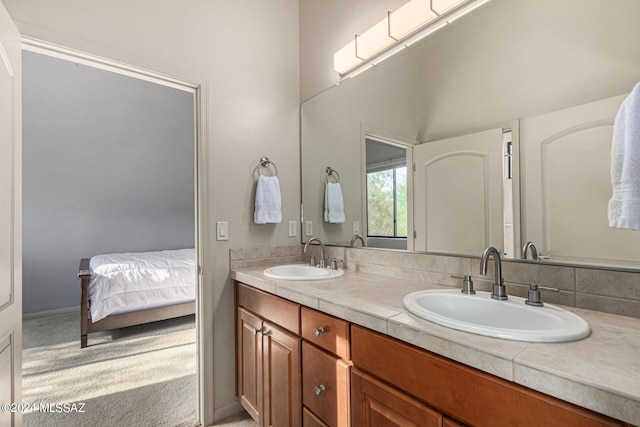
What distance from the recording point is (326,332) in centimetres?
123

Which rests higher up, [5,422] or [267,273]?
[267,273]

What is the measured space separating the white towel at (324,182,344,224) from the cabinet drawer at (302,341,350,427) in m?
0.93

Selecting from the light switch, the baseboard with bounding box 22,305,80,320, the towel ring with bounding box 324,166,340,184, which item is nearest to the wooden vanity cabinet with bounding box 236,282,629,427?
the light switch

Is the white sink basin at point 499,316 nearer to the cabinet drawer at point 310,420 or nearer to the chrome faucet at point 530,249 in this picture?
the chrome faucet at point 530,249

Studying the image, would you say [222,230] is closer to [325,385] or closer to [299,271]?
[299,271]

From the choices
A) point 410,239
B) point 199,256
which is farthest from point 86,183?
point 410,239

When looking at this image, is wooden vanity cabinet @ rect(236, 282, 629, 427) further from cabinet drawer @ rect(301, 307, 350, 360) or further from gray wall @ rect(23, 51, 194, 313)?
gray wall @ rect(23, 51, 194, 313)

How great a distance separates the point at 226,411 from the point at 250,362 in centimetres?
43

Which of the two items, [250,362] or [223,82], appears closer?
[250,362]

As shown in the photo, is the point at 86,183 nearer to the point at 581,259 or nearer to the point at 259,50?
the point at 259,50

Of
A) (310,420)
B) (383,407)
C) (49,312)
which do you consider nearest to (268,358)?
(310,420)

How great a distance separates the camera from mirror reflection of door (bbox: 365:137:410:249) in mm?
1663

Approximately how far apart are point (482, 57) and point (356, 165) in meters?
0.87

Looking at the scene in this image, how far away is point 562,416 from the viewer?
2.09ft
